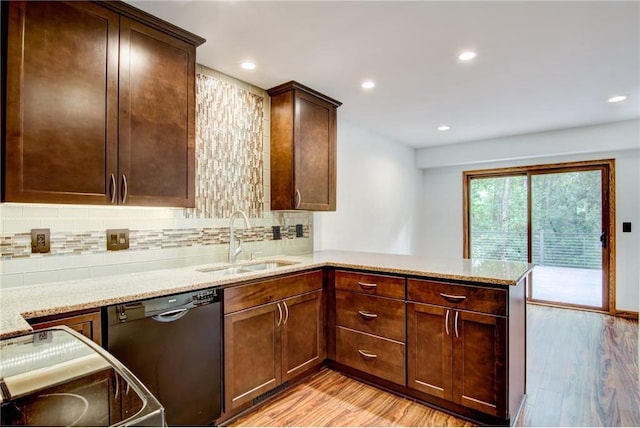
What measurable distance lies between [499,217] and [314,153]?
140 inches

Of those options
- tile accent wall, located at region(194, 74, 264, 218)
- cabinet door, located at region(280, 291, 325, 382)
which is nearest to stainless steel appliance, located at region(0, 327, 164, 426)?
cabinet door, located at region(280, 291, 325, 382)

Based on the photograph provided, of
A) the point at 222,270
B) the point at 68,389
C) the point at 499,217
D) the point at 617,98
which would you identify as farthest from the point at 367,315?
the point at 499,217

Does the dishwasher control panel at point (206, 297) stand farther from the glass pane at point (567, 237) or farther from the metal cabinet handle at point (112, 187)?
the glass pane at point (567, 237)

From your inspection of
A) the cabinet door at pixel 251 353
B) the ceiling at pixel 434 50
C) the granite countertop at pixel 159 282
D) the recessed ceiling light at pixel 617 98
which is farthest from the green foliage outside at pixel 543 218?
the cabinet door at pixel 251 353

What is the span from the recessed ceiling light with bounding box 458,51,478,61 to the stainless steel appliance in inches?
102

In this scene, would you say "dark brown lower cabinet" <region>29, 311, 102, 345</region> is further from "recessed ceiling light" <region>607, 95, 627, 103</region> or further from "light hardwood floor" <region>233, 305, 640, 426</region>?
"recessed ceiling light" <region>607, 95, 627, 103</region>

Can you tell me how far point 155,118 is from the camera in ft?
6.46

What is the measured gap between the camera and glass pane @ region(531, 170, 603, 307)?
4492mm

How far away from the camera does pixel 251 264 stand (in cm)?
271

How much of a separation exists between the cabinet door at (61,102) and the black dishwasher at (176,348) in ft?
2.07

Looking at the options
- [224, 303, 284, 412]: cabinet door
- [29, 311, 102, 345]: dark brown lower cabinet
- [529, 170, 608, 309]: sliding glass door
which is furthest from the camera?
[529, 170, 608, 309]: sliding glass door

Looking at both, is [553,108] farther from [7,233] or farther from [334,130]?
[7,233]

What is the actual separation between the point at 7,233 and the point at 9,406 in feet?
4.33

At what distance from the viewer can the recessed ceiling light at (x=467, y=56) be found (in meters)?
2.36
